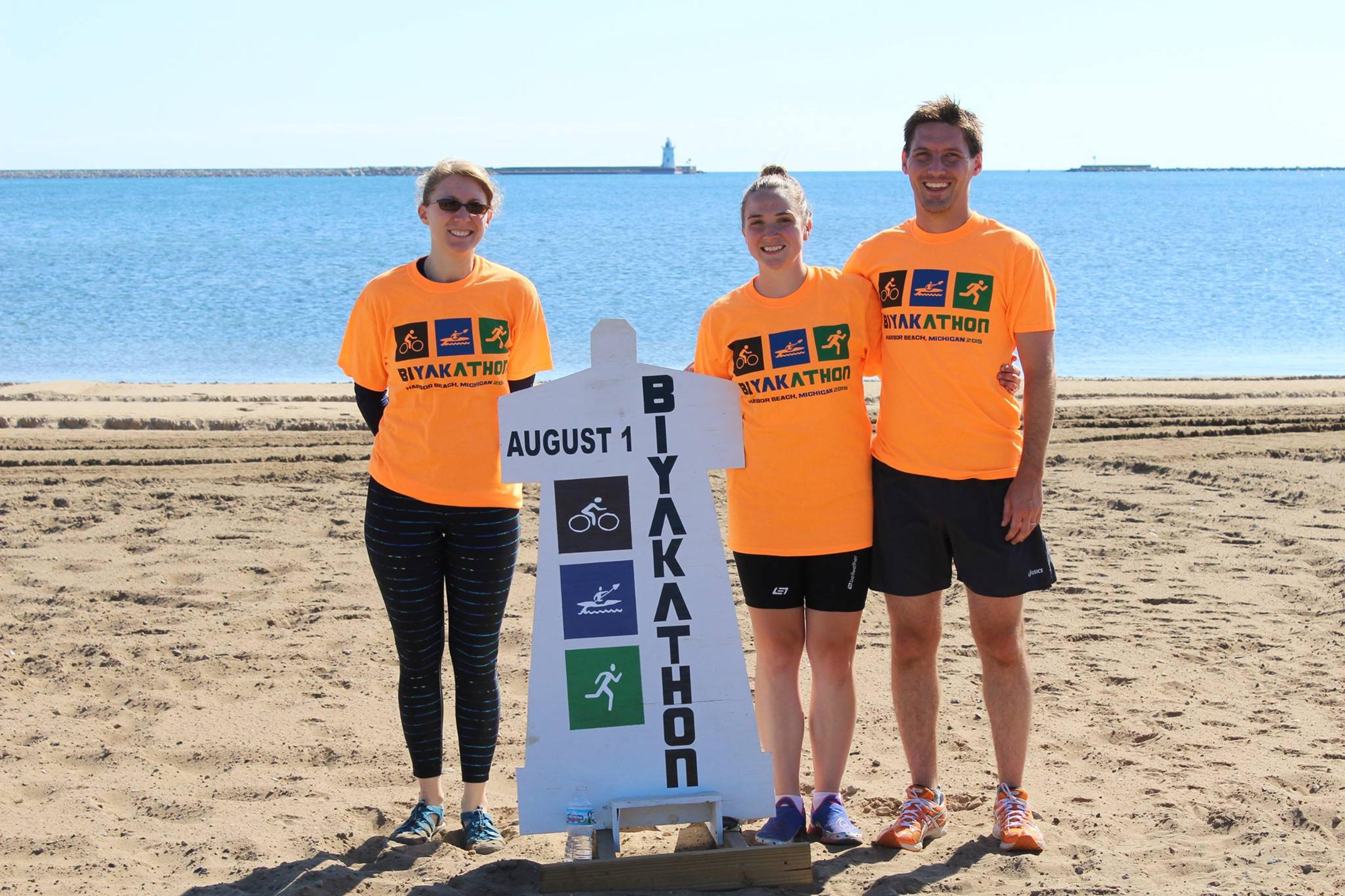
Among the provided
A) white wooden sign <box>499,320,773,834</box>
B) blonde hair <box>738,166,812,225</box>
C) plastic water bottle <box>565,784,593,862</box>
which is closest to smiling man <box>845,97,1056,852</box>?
blonde hair <box>738,166,812,225</box>

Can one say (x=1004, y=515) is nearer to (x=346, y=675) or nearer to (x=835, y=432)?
(x=835, y=432)

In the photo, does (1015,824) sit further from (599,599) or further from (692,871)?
(599,599)

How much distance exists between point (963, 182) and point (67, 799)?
140 inches

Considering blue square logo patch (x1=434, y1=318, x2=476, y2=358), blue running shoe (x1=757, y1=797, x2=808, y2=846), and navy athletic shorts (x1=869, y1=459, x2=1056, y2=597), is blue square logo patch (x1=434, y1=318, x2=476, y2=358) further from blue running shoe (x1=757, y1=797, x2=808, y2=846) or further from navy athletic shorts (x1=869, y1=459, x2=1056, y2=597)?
blue running shoe (x1=757, y1=797, x2=808, y2=846)

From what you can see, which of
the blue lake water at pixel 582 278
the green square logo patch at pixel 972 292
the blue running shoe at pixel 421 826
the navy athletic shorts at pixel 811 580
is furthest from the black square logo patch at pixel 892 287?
the blue lake water at pixel 582 278

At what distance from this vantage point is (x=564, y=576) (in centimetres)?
341

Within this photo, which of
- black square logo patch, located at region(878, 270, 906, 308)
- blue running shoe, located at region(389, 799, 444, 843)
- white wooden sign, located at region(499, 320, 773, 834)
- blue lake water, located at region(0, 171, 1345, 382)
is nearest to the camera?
white wooden sign, located at region(499, 320, 773, 834)

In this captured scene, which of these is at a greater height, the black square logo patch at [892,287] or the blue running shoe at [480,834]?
the black square logo patch at [892,287]

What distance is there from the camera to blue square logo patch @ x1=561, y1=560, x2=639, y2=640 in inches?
134

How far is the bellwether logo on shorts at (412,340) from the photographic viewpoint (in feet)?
11.6

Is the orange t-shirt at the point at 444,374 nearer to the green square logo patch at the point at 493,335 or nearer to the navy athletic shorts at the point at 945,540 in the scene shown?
the green square logo patch at the point at 493,335

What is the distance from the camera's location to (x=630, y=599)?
135 inches

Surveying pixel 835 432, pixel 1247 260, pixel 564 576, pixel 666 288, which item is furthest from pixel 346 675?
pixel 1247 260

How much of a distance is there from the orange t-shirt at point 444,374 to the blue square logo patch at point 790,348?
0.72m
